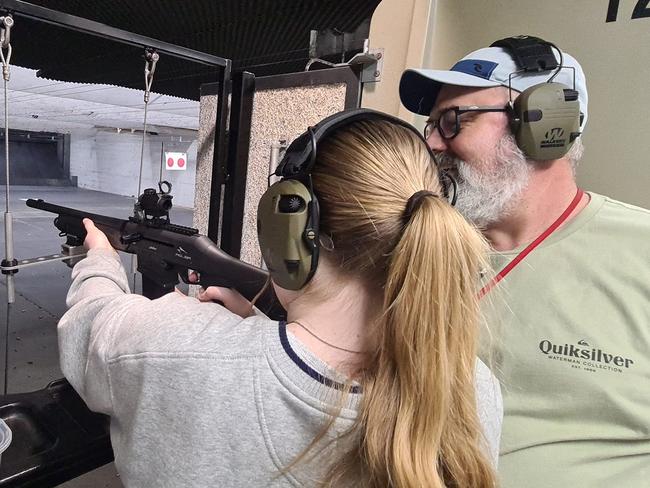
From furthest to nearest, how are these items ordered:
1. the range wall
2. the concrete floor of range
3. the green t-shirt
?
the range wall, the concrete floor of range, the green t-shirt

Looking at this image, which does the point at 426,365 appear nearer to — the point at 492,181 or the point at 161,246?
the point at 492,181

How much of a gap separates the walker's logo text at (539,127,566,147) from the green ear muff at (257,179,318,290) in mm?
538

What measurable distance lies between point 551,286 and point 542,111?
0.33 m

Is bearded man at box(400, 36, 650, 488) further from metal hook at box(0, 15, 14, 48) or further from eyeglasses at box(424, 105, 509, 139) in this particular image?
metal hook at box(0, 15, 14, 48)

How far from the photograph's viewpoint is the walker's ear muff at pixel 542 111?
780 millimetres

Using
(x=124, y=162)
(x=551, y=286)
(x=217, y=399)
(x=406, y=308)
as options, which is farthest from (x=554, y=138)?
(x=124, y=162)

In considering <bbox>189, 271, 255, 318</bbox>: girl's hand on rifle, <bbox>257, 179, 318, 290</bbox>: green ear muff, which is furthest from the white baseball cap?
<bbox>189, 271, 255, 318</bbox>: girl's hand on rifle

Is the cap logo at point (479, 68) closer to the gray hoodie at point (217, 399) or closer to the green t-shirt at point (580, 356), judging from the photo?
the green t-shirt at point (580, 356)

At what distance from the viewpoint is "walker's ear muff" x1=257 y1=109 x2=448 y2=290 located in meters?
0.51

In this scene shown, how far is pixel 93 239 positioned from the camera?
3.60 feet

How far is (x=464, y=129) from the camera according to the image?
0.86 meters

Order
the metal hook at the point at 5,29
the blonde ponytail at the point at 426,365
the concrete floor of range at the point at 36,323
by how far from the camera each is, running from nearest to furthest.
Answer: the blonde ponytail at the point at 426,365
the metal hook at the point at 5,29
the concrete floor of range at the point at 36,323

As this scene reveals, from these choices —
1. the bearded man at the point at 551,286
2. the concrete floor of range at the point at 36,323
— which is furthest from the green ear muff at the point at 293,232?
the concrete floor of range at the point at 36,323

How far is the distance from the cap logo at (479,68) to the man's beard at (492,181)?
0.13 meters
